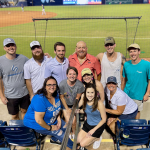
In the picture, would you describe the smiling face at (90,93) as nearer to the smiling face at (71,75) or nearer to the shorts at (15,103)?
the smiling face at (71,75)

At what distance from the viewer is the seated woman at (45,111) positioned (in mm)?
2900

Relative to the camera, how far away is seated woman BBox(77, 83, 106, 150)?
311cm

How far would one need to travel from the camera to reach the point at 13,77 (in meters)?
3.71

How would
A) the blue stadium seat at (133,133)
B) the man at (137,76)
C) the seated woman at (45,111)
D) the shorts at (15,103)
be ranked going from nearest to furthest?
1. the blue stadium seat at (133,133)
2. the seated woman at (45,111)
3. the man at (137,76)
4. the shorts at (15,103)

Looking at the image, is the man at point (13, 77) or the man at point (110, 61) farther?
the man at point (110, 61)

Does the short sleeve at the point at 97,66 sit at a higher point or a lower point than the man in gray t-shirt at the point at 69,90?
higher

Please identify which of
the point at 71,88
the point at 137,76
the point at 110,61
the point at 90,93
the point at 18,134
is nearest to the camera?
the point at 18,134

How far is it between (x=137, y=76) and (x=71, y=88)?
1469 millimetres

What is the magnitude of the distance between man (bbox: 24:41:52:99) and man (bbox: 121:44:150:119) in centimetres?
190

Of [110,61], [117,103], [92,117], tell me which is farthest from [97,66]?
[92,117]

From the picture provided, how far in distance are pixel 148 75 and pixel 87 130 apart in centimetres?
175

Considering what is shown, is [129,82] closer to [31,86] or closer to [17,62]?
[31,86]

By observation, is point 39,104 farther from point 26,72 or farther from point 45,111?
point 26,72

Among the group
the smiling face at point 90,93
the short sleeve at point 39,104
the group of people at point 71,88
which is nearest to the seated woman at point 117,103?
the group of people at point 71,88
